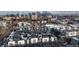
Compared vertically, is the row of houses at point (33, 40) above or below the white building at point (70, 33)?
below

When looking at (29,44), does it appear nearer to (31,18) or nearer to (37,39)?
(37,39)

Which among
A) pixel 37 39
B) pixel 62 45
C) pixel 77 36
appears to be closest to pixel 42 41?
pixel 37 39

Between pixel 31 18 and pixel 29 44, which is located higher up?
pixel 31 18

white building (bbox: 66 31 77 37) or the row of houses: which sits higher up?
white building (bbox: 66 31 77 37)

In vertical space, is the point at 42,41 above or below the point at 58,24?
below
